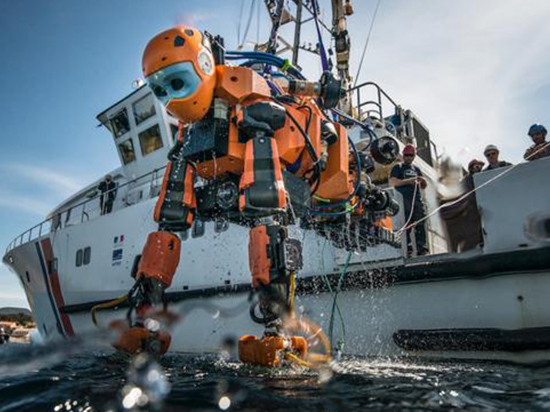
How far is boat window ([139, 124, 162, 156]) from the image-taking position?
7973 mm

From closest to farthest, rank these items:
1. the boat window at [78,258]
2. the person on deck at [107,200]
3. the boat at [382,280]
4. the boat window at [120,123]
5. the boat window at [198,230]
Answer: the boat at [382,280] → the boat window at [198,230] → the boat window at [78,258] → the person on deck at [107,200] → the boat window at [120,123]

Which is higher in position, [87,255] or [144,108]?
[144,108]

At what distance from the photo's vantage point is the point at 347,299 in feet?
13.9

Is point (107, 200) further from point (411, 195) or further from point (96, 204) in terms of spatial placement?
point (411, 195)

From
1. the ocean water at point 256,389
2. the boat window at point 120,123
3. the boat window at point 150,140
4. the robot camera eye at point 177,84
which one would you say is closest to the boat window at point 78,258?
the boat window at point 150,140

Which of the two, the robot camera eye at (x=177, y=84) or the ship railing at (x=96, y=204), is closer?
the robot camera eye at (x=177, y=84)

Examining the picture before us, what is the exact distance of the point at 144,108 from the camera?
26.3 feet

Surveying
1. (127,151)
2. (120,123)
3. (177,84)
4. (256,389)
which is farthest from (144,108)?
(256,389)

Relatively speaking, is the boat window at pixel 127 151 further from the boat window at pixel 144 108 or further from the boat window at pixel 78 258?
the boat window at pixel 78 258

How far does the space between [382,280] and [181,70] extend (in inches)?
107

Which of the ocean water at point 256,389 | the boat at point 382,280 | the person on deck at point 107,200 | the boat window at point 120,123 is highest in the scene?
the boat window at point 120,123

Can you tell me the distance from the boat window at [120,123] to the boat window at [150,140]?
1.70ft

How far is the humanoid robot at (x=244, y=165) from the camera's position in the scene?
259 cm

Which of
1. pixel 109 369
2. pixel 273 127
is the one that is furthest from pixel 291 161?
pixel 109 369
